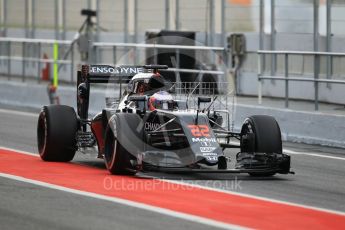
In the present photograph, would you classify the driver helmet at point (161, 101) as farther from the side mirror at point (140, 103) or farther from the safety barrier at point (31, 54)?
the safety barrier at point (31, 54)

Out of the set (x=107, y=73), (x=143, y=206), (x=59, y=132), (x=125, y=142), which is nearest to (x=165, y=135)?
(x=125, y=142)

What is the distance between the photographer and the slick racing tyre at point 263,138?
14.9 meters

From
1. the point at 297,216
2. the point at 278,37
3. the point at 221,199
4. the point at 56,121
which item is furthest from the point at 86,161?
the point at 278,37

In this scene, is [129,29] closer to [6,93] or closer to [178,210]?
[6,93]

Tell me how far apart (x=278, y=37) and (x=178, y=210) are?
54.6ft

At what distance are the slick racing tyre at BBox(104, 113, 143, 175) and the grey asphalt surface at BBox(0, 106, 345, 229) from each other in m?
0.60

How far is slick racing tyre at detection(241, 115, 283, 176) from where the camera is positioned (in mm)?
14859

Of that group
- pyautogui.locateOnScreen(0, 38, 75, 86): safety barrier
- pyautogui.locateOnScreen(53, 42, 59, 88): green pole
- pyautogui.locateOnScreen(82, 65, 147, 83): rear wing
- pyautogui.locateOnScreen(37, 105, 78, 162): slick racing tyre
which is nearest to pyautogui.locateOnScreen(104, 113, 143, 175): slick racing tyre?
pyautogui.locateOnScreen(37, 105, 78, 162): slick racing tyre

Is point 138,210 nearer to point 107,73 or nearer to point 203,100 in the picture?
point 203,100

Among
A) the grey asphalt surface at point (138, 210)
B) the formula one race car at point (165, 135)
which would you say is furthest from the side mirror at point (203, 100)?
the grey asphalt surface at point (138, 210)

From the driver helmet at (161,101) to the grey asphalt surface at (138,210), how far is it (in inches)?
35.8

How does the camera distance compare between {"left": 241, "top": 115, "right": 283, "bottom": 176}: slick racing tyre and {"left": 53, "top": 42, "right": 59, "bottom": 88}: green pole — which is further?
{"left": 53, "top": 42, "right": 59, "bottom": 88}: green pole

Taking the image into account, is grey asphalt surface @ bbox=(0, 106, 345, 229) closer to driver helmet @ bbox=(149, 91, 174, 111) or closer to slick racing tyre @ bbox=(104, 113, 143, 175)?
slick racing tyre @ bbox=(104, 113, 143, 175)

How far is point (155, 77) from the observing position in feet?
51.6
